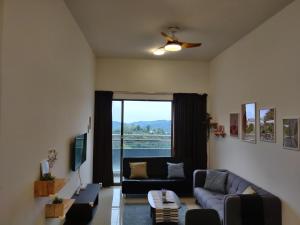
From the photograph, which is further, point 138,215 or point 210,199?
point 138,215

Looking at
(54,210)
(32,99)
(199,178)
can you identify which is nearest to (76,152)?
(54,210)

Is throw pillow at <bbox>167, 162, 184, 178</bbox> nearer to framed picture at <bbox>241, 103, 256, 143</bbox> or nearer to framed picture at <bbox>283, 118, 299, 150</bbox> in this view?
framed picture at <bbox>241, 103, 256, 143</bbox>

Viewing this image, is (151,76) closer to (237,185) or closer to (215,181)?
(215,181)

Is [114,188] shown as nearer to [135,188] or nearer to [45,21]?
[135,188]

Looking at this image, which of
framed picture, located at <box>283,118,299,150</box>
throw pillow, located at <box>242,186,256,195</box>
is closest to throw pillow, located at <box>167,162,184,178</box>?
throw pillow, located at <box>242,186,256,195</box>

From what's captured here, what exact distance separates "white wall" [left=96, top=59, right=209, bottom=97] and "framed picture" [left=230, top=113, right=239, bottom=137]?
1664mm

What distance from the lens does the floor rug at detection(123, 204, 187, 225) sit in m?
4.32

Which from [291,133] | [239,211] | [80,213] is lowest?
[80,213]

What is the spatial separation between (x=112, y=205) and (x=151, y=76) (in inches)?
127

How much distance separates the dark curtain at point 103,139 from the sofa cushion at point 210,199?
2.32 m

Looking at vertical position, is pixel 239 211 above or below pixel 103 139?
below

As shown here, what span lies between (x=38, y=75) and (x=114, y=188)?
4443 millimetres

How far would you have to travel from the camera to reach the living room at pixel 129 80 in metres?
2.12

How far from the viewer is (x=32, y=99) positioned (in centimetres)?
242
